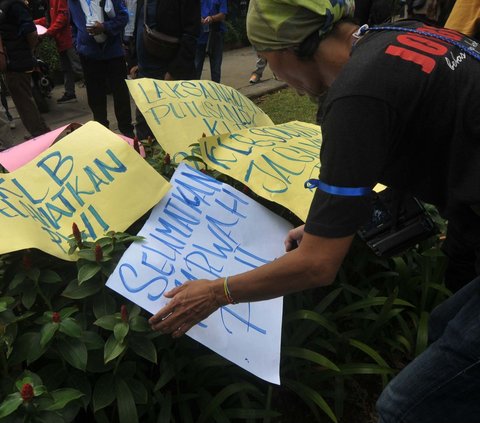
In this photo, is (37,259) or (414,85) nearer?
(414,85)

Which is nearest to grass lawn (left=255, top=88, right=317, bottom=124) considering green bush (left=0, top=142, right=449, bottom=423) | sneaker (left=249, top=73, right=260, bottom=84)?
sneaker (left=249, top=73, right=260, bottom=84)

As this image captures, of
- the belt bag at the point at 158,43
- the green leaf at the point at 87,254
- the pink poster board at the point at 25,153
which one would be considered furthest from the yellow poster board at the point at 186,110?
the belt bag at the point at 158,43

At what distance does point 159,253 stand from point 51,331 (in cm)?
41

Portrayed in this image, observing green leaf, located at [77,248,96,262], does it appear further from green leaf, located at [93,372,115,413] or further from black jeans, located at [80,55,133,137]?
black jeans, located at [80,55,133,137]

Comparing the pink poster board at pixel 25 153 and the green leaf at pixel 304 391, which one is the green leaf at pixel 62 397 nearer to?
the green leaf at pixel 304 391

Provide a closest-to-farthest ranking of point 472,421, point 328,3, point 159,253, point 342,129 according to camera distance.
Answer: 1. point 342,129
2. point 328,3
3. point 472,421
4. point 159,253

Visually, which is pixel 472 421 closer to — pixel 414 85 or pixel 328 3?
pixel 414 85

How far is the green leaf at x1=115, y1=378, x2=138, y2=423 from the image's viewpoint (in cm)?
132

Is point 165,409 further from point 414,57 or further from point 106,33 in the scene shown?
point 106,33

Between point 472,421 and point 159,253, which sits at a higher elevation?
point 159,253

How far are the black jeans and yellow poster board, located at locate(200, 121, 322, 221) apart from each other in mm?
2613

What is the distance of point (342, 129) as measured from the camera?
1007mm

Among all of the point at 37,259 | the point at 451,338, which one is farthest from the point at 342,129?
the point at 37,259

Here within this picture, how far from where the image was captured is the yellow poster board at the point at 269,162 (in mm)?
1828
